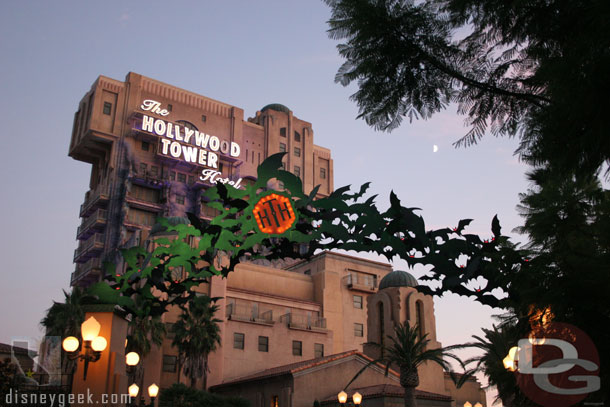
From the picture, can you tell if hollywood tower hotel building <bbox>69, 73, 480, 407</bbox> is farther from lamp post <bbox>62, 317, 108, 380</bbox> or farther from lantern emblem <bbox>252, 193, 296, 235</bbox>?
lantern emblem <bbox>252, 193, 296, 235</bbox>

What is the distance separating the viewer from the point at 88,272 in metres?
73.6

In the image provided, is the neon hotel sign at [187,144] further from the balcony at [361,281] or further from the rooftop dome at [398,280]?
the rooftop dome at [398,280]

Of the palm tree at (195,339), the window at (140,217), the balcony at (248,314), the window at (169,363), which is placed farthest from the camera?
the window at (140,217)

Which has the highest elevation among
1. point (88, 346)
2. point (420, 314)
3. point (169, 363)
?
point (420, 314)

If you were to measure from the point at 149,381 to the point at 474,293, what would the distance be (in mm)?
43556

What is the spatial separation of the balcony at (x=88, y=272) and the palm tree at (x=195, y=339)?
30051mm

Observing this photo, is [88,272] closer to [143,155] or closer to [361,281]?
[143,155]

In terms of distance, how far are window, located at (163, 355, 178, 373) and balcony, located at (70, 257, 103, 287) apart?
83.1 ft

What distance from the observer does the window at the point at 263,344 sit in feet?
188

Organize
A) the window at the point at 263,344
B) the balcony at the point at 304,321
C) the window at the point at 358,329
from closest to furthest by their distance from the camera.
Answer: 1. the window at the point at 263,344
2. the balcony at the point at 304,321
3. the window at the point at 358,329

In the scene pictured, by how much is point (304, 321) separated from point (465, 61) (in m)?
58.4

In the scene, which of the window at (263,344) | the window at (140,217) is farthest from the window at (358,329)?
the window at (140,217)

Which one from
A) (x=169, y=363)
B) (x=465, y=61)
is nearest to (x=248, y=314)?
(x=169, y=363)

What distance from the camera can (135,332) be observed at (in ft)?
146
